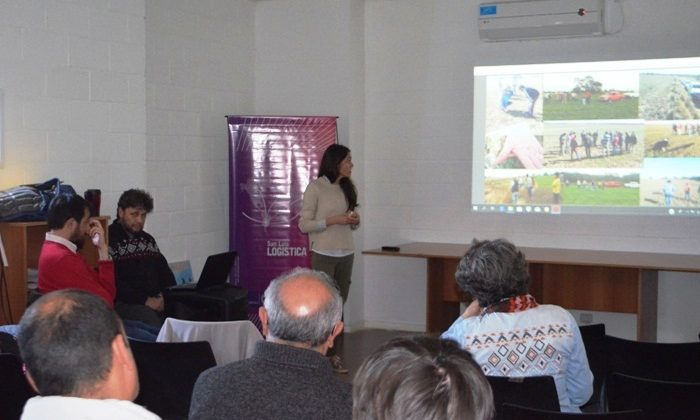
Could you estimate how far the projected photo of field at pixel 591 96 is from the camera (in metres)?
6.45

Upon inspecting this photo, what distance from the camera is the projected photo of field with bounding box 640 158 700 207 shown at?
6281 millimetres

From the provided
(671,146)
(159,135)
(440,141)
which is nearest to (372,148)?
(440,141)

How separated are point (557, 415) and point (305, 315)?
70cm

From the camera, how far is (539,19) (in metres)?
6.56

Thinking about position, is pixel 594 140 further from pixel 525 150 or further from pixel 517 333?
pixel 517 333

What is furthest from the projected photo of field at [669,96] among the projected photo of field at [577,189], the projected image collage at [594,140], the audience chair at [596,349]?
the audience chair at [596,349]

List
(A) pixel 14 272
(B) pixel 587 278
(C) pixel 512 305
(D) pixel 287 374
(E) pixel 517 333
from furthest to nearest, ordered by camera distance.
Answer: (B) pixel 587 278 → (A) pixel 14 272 → (C) pixel 512 305 → (E) pixel 517 333 → (D) pixel 287 374

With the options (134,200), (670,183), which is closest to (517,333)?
(134,200)

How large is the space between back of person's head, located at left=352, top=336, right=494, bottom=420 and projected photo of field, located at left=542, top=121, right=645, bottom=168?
17.8 ft

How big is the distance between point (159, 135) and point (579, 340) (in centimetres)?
432

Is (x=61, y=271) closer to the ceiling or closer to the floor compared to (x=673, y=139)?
closer to the floor

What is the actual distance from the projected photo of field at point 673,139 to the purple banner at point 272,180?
2453mm

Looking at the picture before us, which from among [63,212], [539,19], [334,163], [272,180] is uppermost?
[539,19]

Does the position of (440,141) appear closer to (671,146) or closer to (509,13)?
(509,13)
